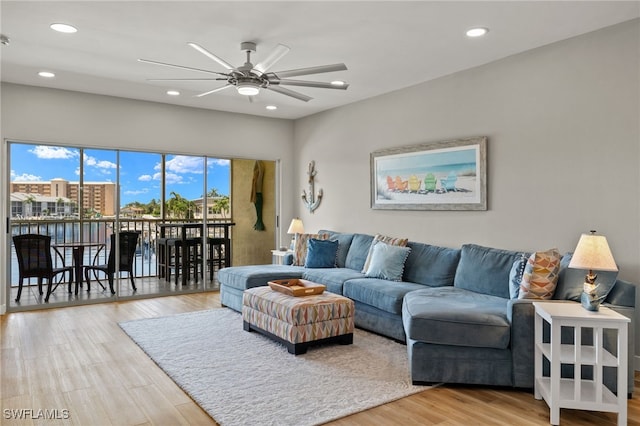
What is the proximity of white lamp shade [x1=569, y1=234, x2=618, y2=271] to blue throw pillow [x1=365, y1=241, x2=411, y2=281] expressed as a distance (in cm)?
200

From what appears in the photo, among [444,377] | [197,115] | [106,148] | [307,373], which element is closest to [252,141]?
[197,115]

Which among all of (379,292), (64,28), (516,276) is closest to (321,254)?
(379,292)

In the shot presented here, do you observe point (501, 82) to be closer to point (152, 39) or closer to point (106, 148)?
point (152, 39)

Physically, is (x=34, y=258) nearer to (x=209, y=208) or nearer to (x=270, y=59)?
(x=209, y=208)

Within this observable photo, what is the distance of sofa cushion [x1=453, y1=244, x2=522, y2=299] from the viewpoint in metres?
3.88

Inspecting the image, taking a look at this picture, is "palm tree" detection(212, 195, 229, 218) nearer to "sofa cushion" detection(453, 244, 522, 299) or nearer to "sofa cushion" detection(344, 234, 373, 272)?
"sofa cushion" detection(344, 234, 373, 272)

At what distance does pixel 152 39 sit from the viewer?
12.7 ft

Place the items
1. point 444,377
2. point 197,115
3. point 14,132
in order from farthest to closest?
1. point 197,115
2. point 14,132
3. point 444,377

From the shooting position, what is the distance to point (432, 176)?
499 centimetres

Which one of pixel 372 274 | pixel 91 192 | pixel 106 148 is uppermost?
pixel 106 148

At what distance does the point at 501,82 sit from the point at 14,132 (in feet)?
18.0

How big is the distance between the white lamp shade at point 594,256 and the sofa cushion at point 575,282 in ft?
0.75

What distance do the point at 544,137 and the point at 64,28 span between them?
423 cm

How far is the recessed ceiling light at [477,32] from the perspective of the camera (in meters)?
3.59
